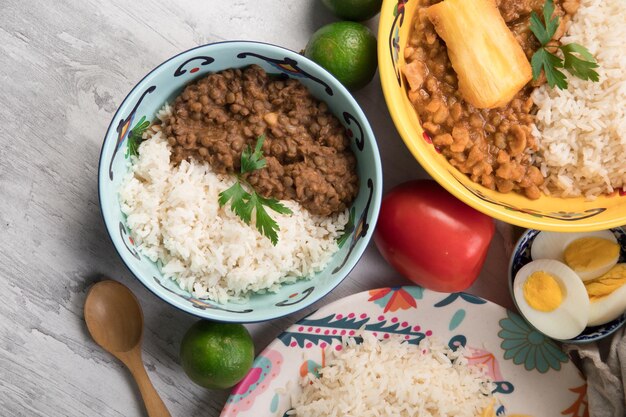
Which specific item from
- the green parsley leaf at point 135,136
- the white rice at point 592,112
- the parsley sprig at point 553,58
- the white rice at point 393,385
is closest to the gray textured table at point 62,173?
the green parsley leaf at point 135,136

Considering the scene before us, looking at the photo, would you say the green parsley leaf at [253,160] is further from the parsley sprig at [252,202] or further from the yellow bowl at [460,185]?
the yellow bowl at [460,185]

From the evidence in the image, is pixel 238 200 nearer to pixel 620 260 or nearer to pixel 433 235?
pixel 433 235

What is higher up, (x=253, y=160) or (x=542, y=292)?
(x=253, y=160)

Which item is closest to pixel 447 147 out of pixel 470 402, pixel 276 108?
pixel 276 108

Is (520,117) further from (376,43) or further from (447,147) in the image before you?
(376,43)

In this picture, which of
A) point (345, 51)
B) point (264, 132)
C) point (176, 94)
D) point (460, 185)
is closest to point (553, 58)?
point (460, 185)

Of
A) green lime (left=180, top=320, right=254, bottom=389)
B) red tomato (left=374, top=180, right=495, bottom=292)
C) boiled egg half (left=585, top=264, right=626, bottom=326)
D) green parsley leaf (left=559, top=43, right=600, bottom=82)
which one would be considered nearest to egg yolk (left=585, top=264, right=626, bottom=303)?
boiled egg half (left=585, top=264, right=626, bottom=326)

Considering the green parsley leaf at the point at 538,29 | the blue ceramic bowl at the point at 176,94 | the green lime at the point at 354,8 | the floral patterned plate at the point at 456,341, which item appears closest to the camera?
the blue ceramic bowl at the point at 176,94
